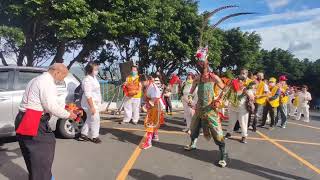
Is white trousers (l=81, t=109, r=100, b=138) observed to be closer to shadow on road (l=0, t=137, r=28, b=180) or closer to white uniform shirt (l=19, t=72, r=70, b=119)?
shadow on road (l=0, t=137, r=28, b=180)

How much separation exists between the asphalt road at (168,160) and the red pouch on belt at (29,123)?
162cm

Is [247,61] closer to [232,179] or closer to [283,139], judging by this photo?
[283,139]

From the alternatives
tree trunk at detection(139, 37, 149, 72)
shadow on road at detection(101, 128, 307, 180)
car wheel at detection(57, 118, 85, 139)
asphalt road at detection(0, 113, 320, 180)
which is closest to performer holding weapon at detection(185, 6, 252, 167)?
shadow on road at detection(101, 128, 307, 180)

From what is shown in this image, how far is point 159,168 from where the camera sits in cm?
736

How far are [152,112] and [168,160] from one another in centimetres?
172

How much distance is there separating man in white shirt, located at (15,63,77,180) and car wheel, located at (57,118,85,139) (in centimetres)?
424

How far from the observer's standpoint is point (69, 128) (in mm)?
9641

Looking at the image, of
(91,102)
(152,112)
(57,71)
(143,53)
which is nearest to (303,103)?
(143,53)

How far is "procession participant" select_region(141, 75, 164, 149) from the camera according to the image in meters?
9.28

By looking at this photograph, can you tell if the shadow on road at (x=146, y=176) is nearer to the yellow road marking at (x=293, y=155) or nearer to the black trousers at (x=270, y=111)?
the yellow road marking at (x=293, y=155)

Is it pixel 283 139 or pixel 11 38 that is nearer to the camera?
pixel 283 139

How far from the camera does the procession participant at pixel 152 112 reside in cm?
928

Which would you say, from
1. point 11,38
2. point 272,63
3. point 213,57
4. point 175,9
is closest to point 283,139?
point 11,38

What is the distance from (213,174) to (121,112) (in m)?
9.52
